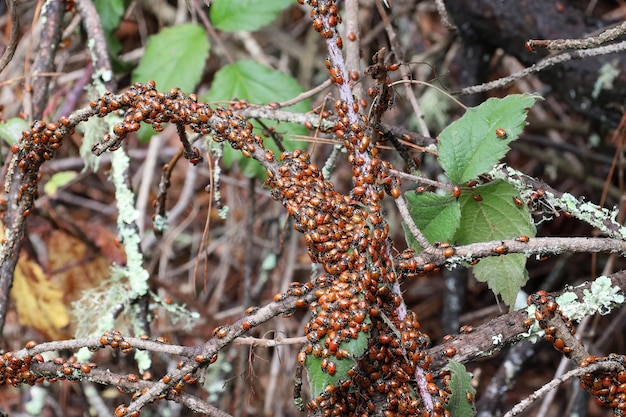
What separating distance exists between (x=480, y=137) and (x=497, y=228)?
0.66 ft

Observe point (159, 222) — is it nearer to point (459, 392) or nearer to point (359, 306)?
point (359, 306)

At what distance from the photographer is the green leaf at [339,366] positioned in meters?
1.10

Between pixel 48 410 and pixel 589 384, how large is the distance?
7.39ft

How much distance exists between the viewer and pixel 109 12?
6.98 feet

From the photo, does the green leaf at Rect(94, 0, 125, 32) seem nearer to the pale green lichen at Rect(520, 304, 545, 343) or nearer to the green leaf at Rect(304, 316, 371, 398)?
the green leaf at Rect(304, 316, 371, 398)

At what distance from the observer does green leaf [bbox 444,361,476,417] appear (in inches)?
47.1

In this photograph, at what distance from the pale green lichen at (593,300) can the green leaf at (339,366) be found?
43 centimetres

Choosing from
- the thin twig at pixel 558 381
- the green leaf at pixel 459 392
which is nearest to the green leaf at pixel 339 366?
the green leaf at pixel 459 392

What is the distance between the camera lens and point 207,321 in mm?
2502

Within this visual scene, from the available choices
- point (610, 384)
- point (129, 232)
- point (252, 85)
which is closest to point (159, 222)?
point (129, 232)

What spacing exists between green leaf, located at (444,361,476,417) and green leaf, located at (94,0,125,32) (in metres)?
1.58

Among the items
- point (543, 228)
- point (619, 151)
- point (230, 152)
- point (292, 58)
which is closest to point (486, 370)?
point (543, 228)

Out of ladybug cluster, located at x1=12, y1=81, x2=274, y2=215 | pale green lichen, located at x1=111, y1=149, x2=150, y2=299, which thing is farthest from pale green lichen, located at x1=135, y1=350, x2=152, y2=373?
ladybug cluster, located at x1=12, y1=81, x2=274, y2=215

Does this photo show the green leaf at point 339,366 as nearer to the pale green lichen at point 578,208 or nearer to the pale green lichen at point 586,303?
the pale green lichen at point 586,303
